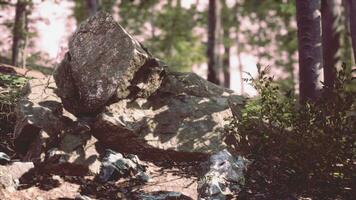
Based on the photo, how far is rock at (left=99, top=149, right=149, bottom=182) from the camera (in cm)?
545

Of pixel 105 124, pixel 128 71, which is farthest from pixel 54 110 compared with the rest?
pixel 128 71

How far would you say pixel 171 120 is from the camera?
20.8 ft

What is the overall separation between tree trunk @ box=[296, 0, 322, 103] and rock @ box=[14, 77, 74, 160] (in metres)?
3.73

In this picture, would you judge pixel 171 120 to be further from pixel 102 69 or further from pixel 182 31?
pixel 182 31

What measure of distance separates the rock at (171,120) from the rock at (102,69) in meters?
0.23

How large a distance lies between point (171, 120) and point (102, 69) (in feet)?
4.21

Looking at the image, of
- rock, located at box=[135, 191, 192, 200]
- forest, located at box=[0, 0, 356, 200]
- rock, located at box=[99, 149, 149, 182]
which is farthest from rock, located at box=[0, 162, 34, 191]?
rock, located at box=[135, 191, 192, 200]

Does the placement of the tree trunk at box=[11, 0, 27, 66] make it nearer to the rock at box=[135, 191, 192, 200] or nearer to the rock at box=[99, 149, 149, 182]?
the rock at box=[99, 149, 149, 182]

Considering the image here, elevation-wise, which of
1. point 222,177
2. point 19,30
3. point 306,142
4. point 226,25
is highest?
point 226,25

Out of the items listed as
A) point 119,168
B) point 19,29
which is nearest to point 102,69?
point 119,168

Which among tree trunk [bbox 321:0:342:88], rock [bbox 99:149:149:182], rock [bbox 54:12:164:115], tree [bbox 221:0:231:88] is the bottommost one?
Result: rock [bbox 99:149:149:182]

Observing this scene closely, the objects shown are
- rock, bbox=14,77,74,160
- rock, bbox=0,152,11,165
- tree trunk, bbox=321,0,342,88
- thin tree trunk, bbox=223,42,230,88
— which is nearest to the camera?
rock, bbox=0,152,11,165

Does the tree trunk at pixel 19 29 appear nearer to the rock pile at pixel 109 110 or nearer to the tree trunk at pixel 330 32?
the rock pile at pixel 109 110

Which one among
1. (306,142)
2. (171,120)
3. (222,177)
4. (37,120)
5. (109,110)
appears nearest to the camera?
(306,142)
